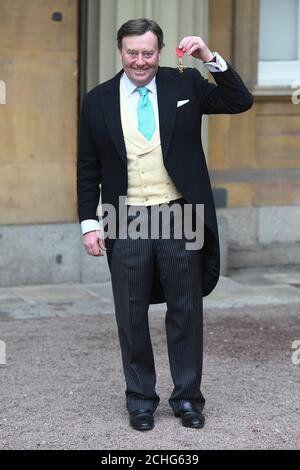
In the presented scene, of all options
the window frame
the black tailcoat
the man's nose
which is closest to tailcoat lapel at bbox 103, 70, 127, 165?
the black tailcoat

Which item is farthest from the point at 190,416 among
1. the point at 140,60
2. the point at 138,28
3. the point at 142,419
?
the point at 138,28

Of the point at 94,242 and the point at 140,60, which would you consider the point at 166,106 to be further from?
the point at 94,242

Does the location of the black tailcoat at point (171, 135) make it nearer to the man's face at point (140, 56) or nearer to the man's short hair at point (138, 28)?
the man's face at point (140, 56)

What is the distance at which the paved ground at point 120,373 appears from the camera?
554cm

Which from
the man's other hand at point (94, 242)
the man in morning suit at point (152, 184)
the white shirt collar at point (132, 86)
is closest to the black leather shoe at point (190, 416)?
the man in morning suit at point (152, 184)

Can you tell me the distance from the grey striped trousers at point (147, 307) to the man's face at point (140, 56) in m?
0.68

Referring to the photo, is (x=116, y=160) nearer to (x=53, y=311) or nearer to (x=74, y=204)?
(x=53, y=311)

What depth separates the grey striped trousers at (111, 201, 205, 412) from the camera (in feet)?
18.3

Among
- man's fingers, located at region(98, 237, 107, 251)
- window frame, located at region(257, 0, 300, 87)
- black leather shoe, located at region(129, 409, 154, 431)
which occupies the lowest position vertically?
black leather shoe, located at region(129, 409, 154, 431)

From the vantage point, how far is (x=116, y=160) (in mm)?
5512

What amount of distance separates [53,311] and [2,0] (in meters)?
2.45

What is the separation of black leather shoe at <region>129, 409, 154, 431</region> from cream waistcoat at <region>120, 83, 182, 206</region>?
40.6 inches

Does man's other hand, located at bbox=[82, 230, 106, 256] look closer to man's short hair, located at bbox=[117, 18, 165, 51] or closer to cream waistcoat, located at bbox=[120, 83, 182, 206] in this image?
cream waistcoat, located at bbox=[120, 83, 182, 206]
